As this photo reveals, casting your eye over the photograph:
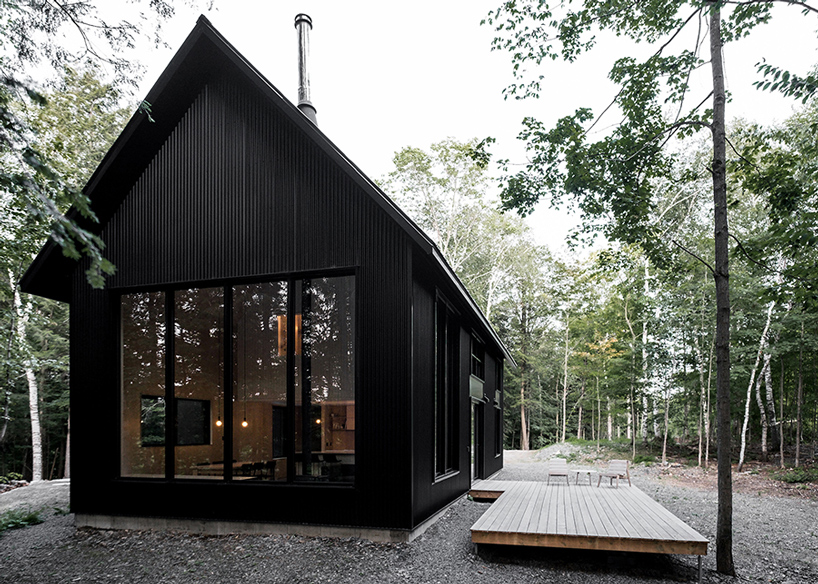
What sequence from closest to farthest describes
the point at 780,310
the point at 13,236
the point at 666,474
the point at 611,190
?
the point at 611,190, the point at 13,236, the point at 780,310, the point at 666,474

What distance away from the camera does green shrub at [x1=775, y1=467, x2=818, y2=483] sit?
41.5 ft

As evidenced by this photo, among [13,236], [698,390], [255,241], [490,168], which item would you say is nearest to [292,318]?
[255,241]

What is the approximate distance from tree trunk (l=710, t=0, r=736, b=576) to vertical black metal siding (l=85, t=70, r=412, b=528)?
329 cm

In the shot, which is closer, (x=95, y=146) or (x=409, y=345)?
(x=409, y=345)

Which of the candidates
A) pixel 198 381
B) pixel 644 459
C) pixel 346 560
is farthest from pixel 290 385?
pixel 644 459

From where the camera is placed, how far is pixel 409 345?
21.3 feet

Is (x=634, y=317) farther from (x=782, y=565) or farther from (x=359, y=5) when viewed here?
(x=359, y=5)

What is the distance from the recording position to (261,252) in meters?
7.23

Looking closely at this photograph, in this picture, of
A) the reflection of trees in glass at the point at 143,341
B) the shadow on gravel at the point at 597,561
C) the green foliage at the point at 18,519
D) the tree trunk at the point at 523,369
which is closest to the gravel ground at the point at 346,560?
the shadow on gravel at the point at 597,561

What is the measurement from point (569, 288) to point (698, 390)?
974 centimetres

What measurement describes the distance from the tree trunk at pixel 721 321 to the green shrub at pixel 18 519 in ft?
29.1

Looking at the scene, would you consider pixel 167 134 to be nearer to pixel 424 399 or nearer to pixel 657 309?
pixel 424 399

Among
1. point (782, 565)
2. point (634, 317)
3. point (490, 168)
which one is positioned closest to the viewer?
point (782, 565)

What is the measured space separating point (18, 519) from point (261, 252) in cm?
526
